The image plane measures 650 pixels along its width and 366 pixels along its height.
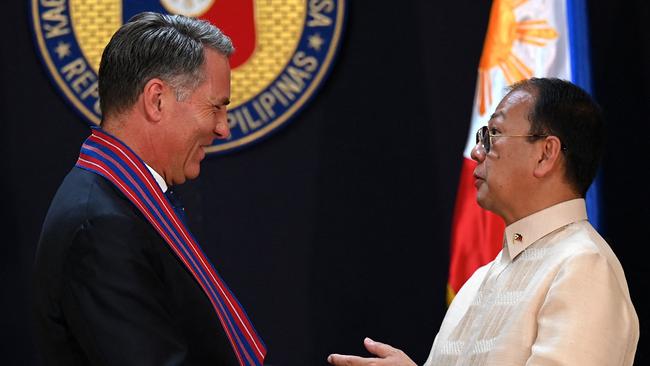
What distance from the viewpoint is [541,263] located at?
2.06m

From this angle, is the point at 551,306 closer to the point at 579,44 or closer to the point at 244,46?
the point at 579,44

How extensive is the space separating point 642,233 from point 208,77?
76.2 inches

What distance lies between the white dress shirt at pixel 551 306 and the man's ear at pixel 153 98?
0.84 m

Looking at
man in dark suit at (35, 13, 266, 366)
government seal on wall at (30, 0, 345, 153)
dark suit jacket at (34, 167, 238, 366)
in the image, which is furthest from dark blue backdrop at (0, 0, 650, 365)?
dark suit jacket at (34, 167, 238, 366)

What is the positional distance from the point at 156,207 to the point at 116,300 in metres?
0.22

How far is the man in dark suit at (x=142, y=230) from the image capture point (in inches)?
59.4

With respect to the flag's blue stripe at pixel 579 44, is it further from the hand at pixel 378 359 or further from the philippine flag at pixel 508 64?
the hand at pixel 378 359

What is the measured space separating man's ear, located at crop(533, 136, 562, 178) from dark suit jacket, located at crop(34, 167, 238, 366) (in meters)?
0.87

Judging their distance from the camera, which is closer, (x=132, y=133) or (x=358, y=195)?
(x=132, y=133)

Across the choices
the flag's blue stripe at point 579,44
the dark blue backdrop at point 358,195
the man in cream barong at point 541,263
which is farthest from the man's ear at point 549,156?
the dark blue backdrop at point 358,195

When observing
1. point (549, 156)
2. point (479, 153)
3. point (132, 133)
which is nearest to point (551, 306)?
point (549, 156)

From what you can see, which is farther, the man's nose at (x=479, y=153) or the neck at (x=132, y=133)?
the man's nose at (x=479, y=153)

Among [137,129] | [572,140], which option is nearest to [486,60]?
[572,140]

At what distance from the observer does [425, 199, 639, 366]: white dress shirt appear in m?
1.89
